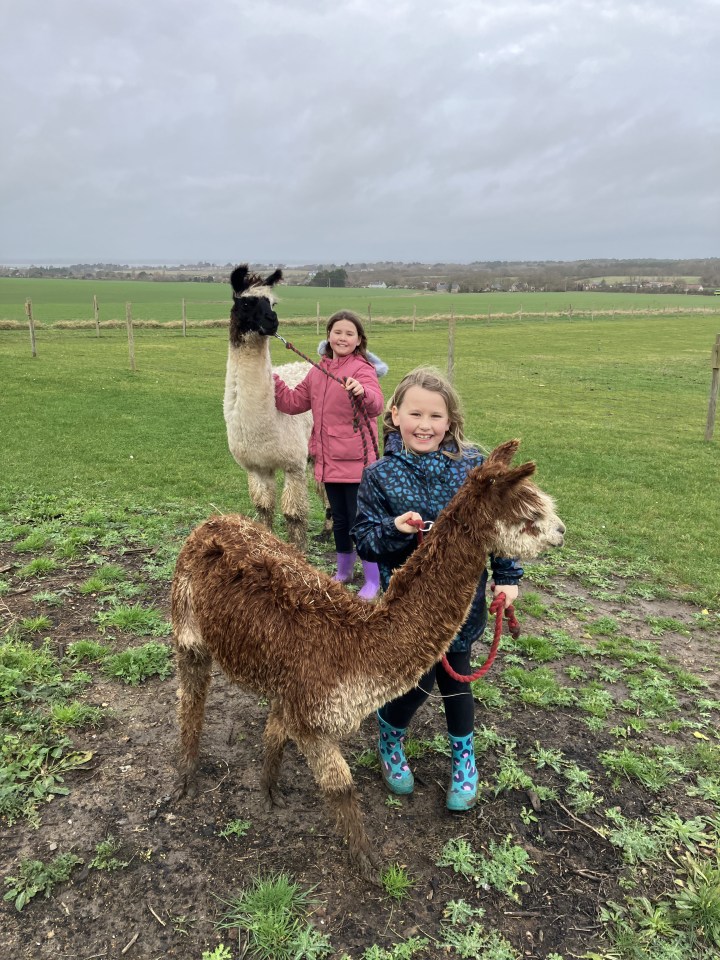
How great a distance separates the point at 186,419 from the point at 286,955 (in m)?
10.5

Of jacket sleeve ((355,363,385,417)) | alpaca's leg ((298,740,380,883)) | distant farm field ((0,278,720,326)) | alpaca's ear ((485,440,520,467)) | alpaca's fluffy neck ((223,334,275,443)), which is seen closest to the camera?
alpaca's ear ((485,440,520,467))

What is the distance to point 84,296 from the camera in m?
62.8

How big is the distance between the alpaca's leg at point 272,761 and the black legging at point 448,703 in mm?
513

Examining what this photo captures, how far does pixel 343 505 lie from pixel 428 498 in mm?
2073

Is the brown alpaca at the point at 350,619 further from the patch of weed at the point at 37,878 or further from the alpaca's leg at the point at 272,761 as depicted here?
the patch of weed at the point at 37,878

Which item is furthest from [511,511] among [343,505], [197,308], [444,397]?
[197,308]

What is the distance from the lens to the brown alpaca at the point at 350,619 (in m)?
2.16

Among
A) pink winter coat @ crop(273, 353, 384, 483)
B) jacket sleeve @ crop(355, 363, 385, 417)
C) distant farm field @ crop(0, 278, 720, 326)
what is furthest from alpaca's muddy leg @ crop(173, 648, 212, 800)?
distant farm field @ crop(0, 278, 720, 326)

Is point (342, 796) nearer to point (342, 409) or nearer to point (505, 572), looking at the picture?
point (505, 572)

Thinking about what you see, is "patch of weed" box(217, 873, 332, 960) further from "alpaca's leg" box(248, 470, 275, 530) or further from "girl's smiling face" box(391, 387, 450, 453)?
"alpaca's leg" box(248, 470, 275, 530)

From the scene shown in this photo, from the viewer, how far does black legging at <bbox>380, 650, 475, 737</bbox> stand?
110 inches

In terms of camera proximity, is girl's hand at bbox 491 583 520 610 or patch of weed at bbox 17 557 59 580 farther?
patch of weed at bbox 17 557 59 580

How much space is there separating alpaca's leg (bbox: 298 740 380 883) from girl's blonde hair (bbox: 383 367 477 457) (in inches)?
50.6

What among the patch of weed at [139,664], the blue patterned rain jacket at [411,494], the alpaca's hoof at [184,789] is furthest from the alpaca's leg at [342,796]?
the patch of weed at [139,664]
